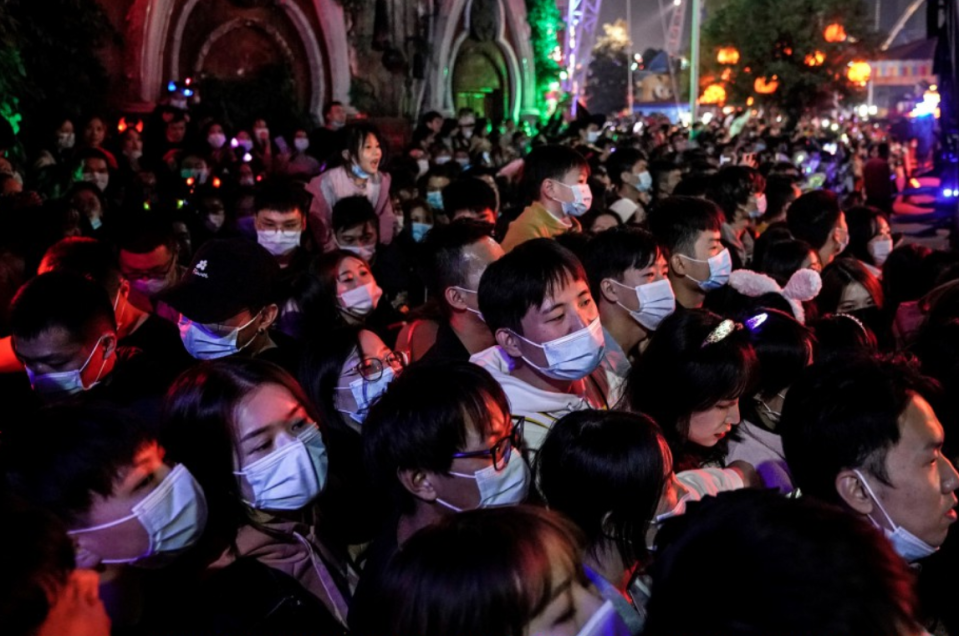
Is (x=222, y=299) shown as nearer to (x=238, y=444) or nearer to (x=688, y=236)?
(x=238, y=444)

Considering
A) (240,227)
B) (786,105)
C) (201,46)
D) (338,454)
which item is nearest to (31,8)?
(201,46)

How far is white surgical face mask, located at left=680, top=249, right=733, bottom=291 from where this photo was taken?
14.9 ft

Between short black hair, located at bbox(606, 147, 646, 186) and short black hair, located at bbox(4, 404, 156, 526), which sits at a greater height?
short black hair, located at bbox(606, 147, 646, 186)

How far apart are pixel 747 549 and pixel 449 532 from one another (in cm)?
57

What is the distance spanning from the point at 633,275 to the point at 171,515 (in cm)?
236

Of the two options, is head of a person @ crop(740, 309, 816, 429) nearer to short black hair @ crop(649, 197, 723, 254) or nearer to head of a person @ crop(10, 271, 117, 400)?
short black hair @ crop(649, 197, 723, 254)

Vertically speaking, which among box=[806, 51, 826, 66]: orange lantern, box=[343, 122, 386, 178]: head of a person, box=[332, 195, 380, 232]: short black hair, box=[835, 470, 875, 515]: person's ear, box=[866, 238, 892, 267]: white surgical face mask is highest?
box=[806, 51, 826, 66]: orange lantern

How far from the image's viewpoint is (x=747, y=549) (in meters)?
1.51

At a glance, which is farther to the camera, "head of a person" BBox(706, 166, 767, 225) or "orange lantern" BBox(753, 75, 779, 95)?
"orange lantern" BBox(753, 75, 779, 95)

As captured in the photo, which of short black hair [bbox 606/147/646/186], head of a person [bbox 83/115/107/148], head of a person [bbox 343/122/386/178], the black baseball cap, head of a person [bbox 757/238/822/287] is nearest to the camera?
the black baseball cap

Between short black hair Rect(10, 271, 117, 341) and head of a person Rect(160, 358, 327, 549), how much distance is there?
2.55 ft

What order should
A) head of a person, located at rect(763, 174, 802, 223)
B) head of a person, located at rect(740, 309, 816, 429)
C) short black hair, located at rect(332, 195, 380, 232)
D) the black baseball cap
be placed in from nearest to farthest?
head of a person, located at rect(740, 309, 816, 429) → the black baseball cap → short black hair, located at rect(332, 195, 380, 232) → head of a person, located at rect(763, 174, 802, 223)

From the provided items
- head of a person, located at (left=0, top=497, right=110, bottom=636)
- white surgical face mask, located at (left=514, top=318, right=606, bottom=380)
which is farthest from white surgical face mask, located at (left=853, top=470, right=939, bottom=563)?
head of a person, located at (left=0, top=497, right=110, bottom=636)

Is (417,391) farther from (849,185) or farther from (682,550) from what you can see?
(849,185)
